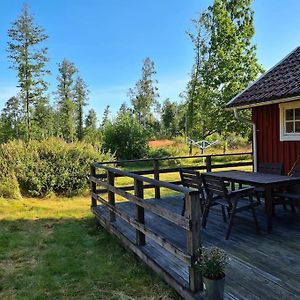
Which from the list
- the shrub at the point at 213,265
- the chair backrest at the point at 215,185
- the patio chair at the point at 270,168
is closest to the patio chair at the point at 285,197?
the patio chair at the point at 270,168

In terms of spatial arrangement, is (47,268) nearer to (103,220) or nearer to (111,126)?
(103,220)

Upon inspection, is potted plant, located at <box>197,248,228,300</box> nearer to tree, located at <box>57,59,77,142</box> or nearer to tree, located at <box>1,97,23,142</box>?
tree, located at <box>1,97,23,142</box>

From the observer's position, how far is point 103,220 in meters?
6.27

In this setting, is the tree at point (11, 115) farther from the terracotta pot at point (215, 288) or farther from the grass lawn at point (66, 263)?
the terracotta pot at point (215, 288)

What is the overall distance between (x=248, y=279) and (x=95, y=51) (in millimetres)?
31730

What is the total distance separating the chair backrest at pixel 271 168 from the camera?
6430 millimetres

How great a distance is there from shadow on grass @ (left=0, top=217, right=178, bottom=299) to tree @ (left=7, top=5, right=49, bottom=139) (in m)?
18.7

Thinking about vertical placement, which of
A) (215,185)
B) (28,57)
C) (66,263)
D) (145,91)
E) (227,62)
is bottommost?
(66,263)

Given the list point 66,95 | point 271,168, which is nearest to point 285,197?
point 271,168

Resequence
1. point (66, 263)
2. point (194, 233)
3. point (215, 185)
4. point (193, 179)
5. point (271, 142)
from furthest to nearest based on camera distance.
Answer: point (271, 142) → point (193, 179) → point (66, 263) → point (215, 185) → point (194, 233)

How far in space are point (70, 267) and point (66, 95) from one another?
32879 millimetres

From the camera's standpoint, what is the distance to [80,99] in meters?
38.4

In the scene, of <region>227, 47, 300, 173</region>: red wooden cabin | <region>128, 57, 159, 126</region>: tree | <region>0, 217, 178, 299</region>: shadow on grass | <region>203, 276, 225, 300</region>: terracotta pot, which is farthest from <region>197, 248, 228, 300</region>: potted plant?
<region>128, 57, 159, 126</region>: tree

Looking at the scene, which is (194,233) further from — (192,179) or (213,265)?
→ (192,179)
